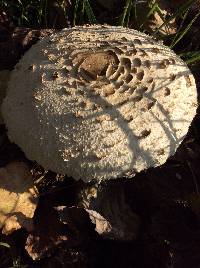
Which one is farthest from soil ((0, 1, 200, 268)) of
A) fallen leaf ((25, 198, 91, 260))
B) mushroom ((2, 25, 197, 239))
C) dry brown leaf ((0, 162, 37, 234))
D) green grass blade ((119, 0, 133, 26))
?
green grass blade ((119, 0, 133, 26))

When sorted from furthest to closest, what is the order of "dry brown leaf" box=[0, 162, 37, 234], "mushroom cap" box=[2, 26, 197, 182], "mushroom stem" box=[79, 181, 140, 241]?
"mushroom stem" box=[79, 181, 140, 241] → "dry brown leaf" box=[0, 162, 37, 234] → "mushroom cap" box=[2, 26, 197, 182]

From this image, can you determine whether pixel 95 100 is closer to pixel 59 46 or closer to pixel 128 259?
pixel 59 46

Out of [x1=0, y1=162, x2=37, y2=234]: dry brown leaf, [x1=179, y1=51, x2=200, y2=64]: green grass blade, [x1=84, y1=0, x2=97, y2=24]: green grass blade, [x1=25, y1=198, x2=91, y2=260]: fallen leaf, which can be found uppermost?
[x1=84, y1=0, x2=97, y2=24]: green grass blade

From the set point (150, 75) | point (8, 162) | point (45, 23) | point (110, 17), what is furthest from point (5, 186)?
point (110, 17)

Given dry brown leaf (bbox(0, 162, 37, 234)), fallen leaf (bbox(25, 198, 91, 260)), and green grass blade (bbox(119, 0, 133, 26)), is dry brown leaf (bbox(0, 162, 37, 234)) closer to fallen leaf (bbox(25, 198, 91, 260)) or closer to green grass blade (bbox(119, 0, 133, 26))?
fallen leaf (bbox(25, 198, 91, 260))

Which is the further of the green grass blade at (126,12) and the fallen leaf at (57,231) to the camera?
the green grass blade at (126,12)

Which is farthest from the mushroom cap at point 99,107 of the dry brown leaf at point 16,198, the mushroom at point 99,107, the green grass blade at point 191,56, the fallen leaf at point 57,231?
the green grass blade at point 191,56

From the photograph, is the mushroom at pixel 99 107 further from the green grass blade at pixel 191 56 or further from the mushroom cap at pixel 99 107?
the green grass blade at pixel 191 56
